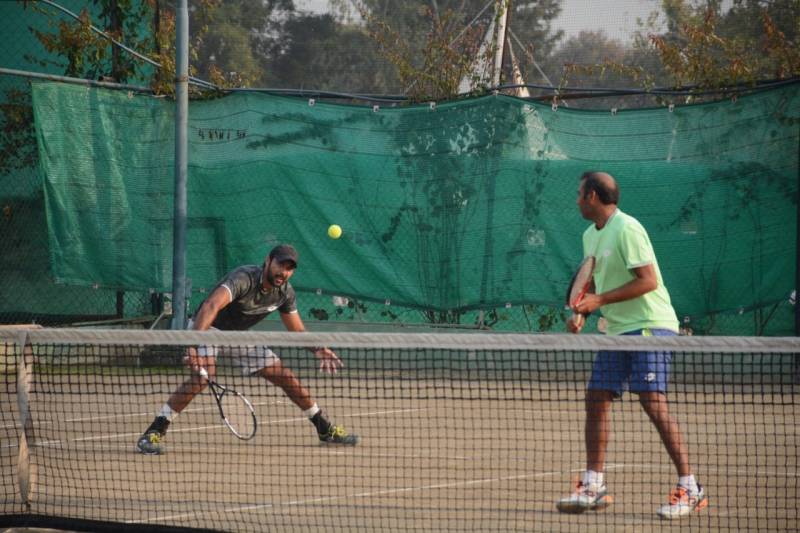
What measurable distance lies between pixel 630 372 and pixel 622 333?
0.25m

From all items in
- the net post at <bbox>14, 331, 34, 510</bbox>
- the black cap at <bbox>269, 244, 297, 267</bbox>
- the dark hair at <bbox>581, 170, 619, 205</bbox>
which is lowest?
the net post at <bbox>14, 331, 34, 510</bbox>

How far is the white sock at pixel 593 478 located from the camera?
4.75 m

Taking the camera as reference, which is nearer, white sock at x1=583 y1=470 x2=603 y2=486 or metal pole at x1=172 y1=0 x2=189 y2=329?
white sock at x1=583 y1=470 x2=603 y2=486

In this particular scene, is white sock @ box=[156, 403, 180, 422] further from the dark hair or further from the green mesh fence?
the green mesh fence

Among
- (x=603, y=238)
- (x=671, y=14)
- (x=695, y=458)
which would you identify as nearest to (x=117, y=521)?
(x=603, y=238)

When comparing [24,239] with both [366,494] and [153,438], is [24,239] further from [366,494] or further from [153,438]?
[366,494]

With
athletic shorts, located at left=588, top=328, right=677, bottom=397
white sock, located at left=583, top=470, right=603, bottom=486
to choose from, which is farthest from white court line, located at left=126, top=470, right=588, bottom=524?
athletic shorts, located at left=588, top=328, right=677, bottom=397

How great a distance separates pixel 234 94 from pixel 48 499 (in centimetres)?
524

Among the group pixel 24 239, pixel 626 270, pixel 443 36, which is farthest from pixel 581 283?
pixel 24 239

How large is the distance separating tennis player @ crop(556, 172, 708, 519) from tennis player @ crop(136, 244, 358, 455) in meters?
1.71

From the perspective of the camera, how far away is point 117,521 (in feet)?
14.6

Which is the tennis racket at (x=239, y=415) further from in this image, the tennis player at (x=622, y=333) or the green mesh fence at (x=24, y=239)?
the green mesh fence at (x=24, y=239)

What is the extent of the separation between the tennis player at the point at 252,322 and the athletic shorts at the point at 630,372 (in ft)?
5.68

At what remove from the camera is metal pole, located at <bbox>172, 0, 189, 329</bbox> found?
9.26 m
